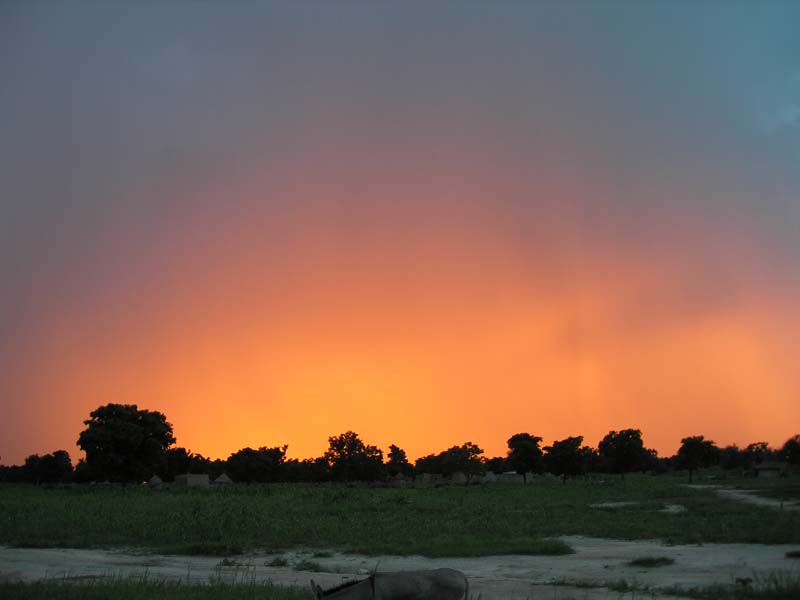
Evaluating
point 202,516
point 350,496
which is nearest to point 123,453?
point 350,496

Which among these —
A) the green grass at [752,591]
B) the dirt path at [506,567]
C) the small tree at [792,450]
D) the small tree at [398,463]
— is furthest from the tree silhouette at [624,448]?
the green grass at [752,591]

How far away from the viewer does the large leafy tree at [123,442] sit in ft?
251

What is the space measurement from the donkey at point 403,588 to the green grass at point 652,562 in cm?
942

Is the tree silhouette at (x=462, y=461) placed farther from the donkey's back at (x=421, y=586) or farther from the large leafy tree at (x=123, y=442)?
the donkey's back at (x=421, y=586)

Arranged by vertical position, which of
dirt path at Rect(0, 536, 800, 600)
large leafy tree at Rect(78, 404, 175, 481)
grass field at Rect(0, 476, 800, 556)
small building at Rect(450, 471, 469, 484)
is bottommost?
dirt path at Rect(0, 536, 800, 600)

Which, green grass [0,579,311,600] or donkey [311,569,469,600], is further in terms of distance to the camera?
green grass [0,579,311,600]

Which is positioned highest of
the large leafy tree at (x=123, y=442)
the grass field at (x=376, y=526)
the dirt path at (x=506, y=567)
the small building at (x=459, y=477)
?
the large leafy tree at (x=123, y=442)

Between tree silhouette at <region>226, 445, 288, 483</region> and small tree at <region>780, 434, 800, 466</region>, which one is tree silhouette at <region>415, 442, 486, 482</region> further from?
small tree at <region>780, 434, 800, 466</region>

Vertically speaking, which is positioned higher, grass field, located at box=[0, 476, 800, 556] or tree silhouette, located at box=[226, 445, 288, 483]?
tree silhouette, located at box=[226, 445, 288, 483]

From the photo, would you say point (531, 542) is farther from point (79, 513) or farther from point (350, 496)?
point (350, 496)

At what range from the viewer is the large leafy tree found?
251 ft

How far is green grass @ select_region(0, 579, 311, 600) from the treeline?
6557 cm

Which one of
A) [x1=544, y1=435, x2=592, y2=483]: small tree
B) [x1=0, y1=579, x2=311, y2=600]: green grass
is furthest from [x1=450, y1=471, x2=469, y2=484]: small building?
[x1=0, y1=579, x2=311, y2=600]: green grass

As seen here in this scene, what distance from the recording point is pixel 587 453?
12125 cm
